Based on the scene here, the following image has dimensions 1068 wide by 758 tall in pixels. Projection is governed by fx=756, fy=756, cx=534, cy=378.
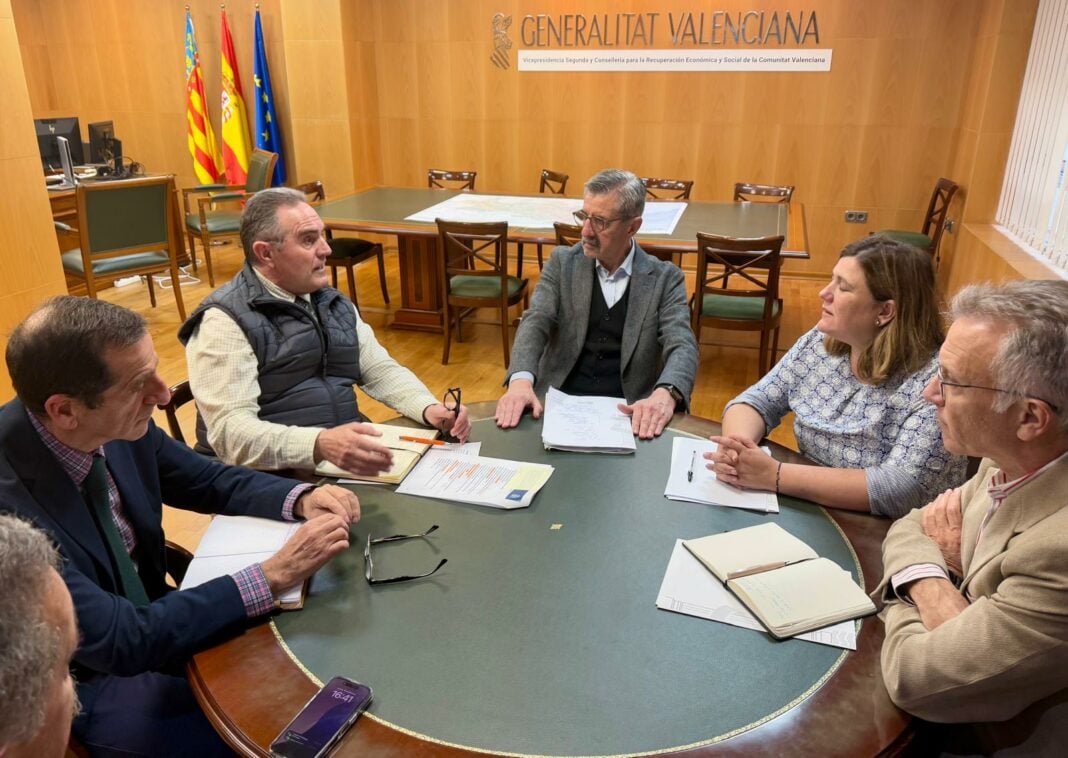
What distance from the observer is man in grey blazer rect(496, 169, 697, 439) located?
2.58 meters

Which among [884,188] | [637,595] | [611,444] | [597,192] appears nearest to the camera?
[637,595]

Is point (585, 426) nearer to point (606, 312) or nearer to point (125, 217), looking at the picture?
point (606, 312)

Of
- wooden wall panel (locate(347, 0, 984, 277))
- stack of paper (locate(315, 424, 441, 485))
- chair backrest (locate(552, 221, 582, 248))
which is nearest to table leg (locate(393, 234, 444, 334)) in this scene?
chair backrest (locate(552, 221, 582, 248))

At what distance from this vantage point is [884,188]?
20.5 ft

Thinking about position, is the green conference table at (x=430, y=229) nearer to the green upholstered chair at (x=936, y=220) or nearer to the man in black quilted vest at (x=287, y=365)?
the green upholstered chair at (x=936, y=220)

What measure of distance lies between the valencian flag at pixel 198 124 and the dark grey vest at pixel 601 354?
6046 mm

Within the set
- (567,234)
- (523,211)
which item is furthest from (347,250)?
(567,234)

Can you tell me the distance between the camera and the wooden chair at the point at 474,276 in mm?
4312

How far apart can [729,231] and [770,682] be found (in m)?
3.77

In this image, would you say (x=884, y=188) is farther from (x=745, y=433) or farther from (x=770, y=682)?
(x=770, y=682)

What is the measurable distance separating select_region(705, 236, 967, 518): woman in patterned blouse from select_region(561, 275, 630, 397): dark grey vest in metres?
0.73

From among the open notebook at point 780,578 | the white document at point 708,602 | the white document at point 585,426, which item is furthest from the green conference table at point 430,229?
the white document at point 708,602

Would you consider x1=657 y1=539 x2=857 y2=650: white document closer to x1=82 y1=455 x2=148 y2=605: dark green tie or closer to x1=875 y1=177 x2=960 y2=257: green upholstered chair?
x1=82 y1=455 x2=148 y2=605: dark green tie

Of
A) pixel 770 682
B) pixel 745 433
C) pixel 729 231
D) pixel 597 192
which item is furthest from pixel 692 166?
pixel 770 682
